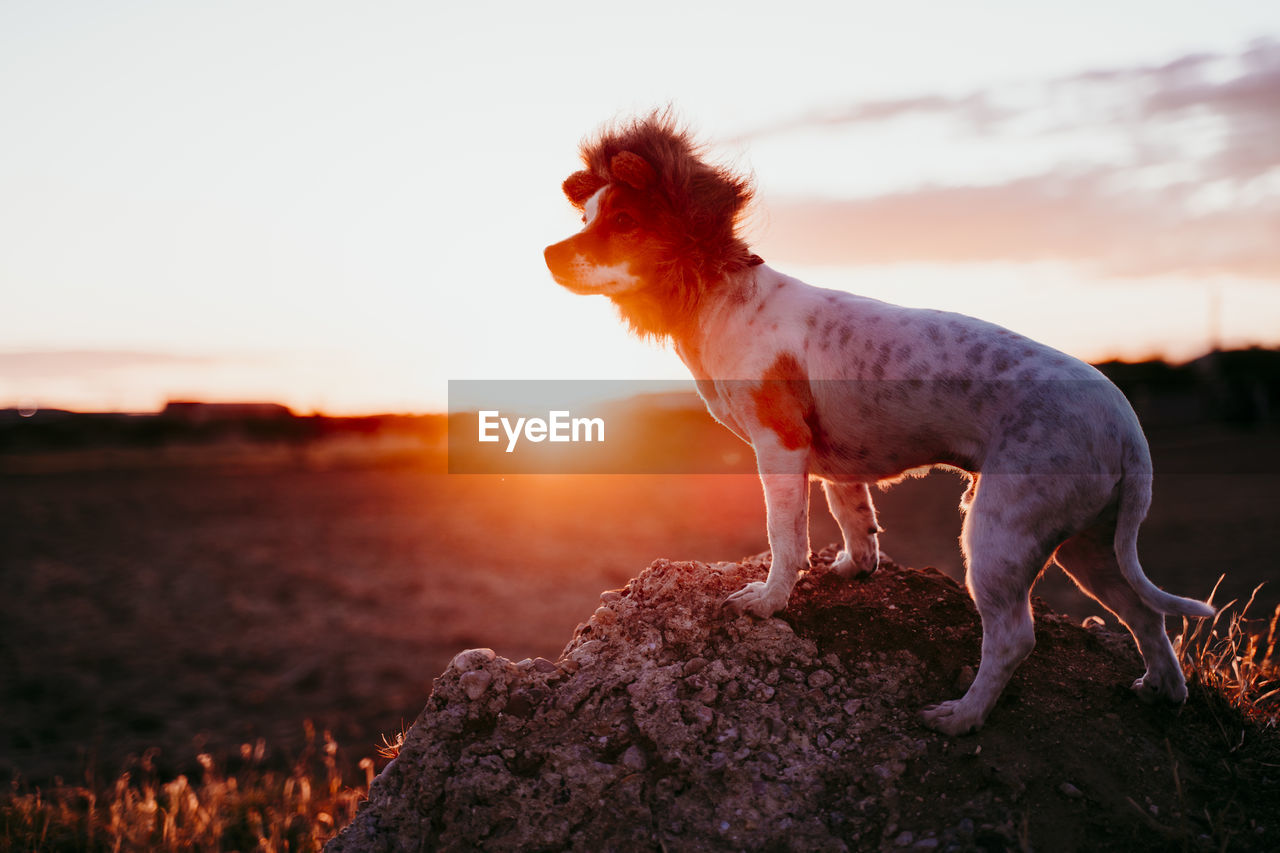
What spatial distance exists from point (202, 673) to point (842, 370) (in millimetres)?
11708

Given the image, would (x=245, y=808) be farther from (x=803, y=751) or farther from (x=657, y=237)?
(x=657, y=237)

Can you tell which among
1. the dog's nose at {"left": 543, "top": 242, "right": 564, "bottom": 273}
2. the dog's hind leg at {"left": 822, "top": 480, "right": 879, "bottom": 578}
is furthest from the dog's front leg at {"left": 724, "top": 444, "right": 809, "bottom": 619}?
the dog's nose at {"left": 543, "top": 242, "right": 564, "bottom": 273}

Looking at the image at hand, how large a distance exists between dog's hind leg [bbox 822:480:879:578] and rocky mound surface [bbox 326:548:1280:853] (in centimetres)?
32

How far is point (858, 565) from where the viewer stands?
172 inches

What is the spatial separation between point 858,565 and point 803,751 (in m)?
1.28

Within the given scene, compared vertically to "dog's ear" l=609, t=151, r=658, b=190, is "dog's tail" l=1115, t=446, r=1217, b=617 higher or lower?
lower

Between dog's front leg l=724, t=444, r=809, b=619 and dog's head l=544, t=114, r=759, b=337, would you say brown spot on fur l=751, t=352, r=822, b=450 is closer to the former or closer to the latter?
dog's front leg l=724, t=444, r=809, b=619

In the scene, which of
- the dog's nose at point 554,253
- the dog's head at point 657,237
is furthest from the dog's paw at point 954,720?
the dog's nose at point 554,253

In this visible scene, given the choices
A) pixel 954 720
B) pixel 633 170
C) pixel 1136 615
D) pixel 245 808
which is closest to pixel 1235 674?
pixel 1136 615

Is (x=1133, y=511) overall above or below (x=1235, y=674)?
above

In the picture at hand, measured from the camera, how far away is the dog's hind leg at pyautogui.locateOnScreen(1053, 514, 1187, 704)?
358cm

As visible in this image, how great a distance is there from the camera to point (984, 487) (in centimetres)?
332

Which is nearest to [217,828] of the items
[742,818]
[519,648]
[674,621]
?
[674,621]

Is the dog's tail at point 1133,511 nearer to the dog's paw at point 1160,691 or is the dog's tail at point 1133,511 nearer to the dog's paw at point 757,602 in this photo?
the dog's paw at point 1160,691
